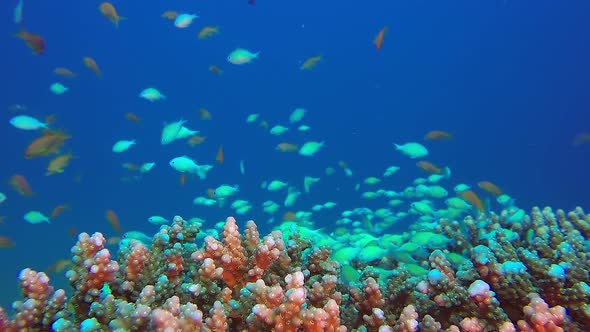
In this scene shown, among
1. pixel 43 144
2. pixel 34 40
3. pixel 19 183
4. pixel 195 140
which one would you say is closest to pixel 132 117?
pixel 195 140

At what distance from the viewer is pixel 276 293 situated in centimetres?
219

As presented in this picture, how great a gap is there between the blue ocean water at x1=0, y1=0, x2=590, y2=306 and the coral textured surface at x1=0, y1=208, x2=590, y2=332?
33086mm

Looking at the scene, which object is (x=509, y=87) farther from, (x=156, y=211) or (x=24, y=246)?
(x=24, y=246)

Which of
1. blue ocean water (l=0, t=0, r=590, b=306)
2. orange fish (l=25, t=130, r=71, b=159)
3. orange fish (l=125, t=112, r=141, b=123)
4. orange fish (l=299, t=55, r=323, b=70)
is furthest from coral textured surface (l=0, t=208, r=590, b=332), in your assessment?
blue ocean water (l=0, t=0, r=590, b=306)

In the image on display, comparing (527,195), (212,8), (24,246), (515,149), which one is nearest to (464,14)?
(515,149)

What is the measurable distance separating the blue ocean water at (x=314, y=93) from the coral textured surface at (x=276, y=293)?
3309 cm

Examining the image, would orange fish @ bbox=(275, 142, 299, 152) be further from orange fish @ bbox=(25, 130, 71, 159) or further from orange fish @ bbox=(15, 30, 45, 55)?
orange fish @ bbox=(15, 30, 45, 55)

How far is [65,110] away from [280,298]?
5926 cm

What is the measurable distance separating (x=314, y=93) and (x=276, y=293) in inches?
2643

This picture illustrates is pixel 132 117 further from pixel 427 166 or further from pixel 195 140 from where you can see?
pixel 427 166

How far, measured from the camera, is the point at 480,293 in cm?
238

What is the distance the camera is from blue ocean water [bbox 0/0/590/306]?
45156 mm

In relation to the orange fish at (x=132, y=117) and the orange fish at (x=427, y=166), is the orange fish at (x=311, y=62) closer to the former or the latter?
the orange fish at (x=427, y=166)

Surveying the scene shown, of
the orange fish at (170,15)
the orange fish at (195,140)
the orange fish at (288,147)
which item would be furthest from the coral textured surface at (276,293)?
the orange fish at (288,147)
